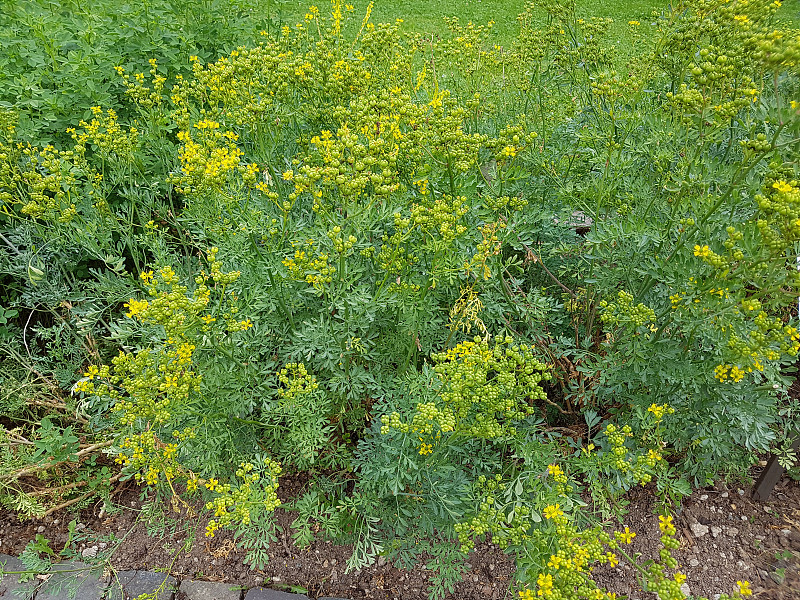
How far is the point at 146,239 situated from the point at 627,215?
100 inches

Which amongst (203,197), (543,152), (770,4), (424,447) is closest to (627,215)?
(543,152)

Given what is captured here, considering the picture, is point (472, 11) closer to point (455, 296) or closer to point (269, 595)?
point (455, 296)

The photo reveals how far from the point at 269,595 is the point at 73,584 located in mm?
1038

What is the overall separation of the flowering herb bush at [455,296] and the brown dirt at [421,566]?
0.18 m

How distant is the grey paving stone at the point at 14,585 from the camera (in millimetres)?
3123

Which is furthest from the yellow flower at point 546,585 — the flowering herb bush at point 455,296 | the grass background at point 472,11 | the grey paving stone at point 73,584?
the grass background at point 472,11

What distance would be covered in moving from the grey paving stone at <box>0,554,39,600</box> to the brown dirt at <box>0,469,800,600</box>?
0.56 feet

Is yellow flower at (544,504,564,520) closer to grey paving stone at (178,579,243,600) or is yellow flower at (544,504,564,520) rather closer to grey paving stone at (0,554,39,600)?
grey paving stone at (178,579,243,600)

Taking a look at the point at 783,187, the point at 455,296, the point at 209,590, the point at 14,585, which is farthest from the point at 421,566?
the point at 783,187

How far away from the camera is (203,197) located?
2865 mm

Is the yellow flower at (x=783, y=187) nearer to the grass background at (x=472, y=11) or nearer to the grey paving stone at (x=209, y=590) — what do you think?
the grey paving stone at (x=209, y=590)

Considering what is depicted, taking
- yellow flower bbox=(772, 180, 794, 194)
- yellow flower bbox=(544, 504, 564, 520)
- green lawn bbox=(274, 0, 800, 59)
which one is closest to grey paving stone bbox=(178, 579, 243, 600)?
yellow flower bbox=(544, 504, 564, 520)

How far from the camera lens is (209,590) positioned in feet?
10.2

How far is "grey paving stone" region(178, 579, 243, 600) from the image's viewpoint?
309cm
